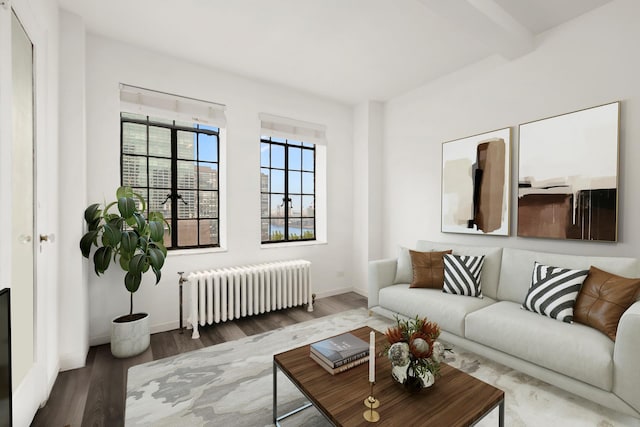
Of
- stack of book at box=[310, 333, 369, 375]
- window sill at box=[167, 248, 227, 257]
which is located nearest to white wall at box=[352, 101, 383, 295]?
window sill at box=[167, 248, 227, 257]

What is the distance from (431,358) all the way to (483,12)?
7.85ft

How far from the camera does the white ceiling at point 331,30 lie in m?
2.30

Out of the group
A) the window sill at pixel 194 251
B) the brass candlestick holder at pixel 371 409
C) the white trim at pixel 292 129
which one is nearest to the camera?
the brass candlestick holder at pixel 371 409

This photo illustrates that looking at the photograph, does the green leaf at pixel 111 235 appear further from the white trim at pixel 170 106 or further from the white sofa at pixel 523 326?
the white sofa at pixel 523 326

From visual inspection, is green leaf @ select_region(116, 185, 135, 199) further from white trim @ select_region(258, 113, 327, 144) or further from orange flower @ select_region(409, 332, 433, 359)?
orange flower @ select_region(409, 332, 433, 359)

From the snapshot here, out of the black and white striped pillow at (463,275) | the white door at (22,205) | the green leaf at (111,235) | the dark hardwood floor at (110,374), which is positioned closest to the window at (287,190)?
the dark hardwood floor at (110,374)

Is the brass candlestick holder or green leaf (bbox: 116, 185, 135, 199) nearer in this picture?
the brass candlestick holder

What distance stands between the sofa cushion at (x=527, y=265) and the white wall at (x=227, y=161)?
2106 mm

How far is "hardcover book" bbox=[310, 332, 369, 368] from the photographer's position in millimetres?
1585

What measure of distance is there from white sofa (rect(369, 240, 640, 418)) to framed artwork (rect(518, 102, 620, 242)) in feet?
0.96

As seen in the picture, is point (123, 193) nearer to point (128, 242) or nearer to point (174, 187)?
point (128, 242)

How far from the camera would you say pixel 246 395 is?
6.49 ft

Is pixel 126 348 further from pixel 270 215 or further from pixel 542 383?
pixel 542 383

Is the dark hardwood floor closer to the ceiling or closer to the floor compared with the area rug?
closer to the floor
